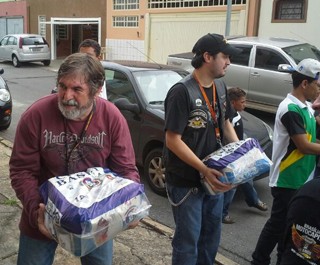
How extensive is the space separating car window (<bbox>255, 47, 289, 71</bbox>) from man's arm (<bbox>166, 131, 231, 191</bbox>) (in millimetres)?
6832

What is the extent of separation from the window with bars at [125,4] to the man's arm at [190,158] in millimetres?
16682

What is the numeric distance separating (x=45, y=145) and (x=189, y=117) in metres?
0.91

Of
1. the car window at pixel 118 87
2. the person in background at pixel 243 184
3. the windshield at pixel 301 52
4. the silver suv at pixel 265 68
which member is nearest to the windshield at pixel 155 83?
the car window at pixel 118 87

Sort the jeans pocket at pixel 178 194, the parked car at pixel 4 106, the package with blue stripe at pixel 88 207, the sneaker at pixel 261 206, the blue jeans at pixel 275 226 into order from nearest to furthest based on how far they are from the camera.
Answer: the package with blue stripe at pixel 88 207 < the jeans pocket at pixel 178 194 < the blue jeans at pixel 275 226 < the sneaker at pixel 261 206 < the parked car at pixel 4 106

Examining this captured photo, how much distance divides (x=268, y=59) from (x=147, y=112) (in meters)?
4.97

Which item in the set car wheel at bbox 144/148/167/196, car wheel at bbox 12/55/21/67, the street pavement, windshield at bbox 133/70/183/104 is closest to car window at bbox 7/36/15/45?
car wheel at bbox 12/55/21/67

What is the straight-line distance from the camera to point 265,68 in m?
9.22

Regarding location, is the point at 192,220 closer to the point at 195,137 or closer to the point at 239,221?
the point at 195,137

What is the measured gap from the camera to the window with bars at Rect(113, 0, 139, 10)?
60.7 ft

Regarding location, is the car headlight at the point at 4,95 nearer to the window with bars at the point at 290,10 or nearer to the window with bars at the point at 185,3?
the window with bars at the point at 290,10

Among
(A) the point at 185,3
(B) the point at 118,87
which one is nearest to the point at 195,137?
(B) the point at 118,87

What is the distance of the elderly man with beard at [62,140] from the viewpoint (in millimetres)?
2016

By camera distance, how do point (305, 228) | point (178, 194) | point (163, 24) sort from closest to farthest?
point (305, 228), point (178, 194), point (163, 24)

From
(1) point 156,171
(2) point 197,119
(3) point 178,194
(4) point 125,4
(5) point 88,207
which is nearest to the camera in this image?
(5) point 88,207
